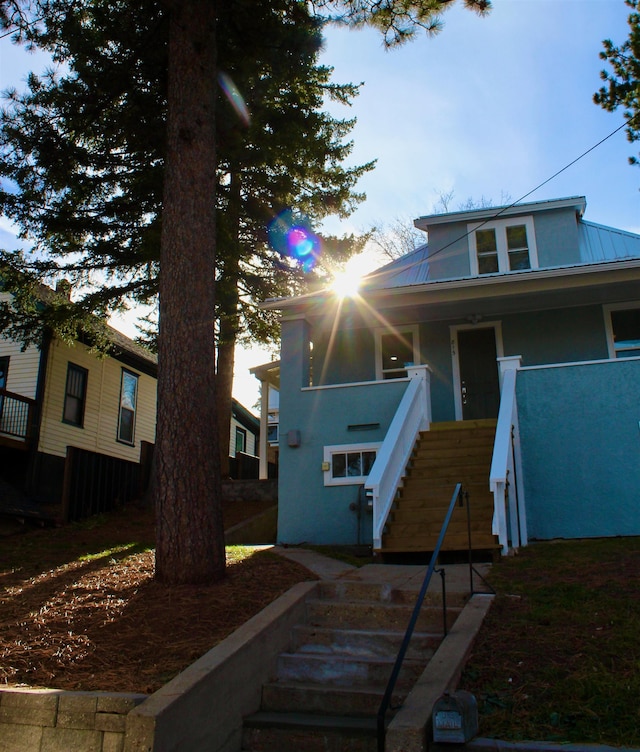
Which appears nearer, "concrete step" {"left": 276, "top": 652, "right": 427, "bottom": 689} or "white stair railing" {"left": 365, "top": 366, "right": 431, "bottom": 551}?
"concrete step" {"left": 276, "top": 652, "right": 427, "bottom": 689}

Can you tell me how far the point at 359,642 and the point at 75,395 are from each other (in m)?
14.2

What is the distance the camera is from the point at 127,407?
68.8ft

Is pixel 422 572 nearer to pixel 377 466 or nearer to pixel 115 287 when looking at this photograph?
pixel 377 466

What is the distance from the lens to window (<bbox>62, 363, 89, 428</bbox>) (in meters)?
18.1

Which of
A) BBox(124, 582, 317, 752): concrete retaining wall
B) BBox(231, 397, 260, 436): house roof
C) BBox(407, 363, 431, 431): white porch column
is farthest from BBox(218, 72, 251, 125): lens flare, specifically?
BBox(231, 397, 260, 436): house roof

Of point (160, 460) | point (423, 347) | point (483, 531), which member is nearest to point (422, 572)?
point (483, 531)

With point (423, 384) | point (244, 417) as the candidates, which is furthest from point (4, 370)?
point (244, 417)

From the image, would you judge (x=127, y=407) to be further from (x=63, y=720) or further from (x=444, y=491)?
(x=63, y=720)

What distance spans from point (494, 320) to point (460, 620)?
8964mm

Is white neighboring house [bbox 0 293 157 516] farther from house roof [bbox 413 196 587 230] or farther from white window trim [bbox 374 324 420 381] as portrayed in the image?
house roof [bbox 413 196 587 230]

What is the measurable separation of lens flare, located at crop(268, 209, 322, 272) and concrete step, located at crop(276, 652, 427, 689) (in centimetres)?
1164

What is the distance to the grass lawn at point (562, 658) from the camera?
4328 millimetres

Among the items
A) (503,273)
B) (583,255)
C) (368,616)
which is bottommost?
(368,616)

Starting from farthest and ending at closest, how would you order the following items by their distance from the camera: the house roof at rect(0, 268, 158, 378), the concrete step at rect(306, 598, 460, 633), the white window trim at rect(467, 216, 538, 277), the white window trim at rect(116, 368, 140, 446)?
the white window trim at rect(116, 368, 140, 446)
the house roof at rect(0, 268, 158, 378)
the white window trim at rect(467, 216, 538, 277)
the concrete step at rect(306, 598, 460, 633)
